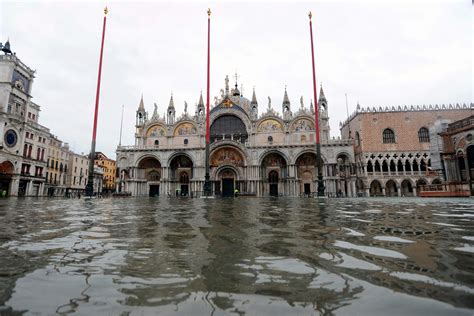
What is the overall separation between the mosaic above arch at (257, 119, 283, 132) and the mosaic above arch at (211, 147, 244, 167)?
458cm

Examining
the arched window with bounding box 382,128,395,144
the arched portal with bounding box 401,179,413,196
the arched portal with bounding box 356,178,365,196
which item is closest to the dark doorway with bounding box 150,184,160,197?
the arched portal with bounding box 356,178,365,196

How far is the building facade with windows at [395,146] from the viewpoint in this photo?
36688 mm

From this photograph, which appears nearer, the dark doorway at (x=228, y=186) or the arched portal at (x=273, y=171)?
the arched portal at (x=273, y=171)

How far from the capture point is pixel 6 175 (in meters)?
34.0

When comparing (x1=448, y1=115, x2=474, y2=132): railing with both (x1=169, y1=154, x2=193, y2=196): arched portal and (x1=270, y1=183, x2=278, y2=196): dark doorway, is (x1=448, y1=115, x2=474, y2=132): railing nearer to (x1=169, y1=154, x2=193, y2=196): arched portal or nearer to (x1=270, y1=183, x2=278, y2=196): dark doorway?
(x1=270, y1=183, x2=278, y2=196): dark doorway

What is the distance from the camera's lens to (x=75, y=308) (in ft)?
4.07

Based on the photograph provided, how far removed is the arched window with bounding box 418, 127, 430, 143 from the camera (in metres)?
37.7

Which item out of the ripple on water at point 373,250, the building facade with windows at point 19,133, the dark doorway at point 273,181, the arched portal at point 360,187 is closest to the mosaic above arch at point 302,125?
the dark doorway at point 273,181

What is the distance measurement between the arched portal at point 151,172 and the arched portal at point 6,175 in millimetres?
15646

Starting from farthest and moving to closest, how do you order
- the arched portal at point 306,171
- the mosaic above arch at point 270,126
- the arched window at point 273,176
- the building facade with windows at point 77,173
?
the building facade with windows at point 77,173
the mosaic above arch at point 270,126
the arched window at point 273,176
the arched portal at point 306,171

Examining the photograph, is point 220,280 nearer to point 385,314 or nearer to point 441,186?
point 385,314

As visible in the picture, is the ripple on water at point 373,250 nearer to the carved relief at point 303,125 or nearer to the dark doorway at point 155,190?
the carved relief at point 303,125

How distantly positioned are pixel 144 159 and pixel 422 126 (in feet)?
129

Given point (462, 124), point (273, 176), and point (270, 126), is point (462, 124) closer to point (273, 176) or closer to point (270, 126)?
point (273, 176)
